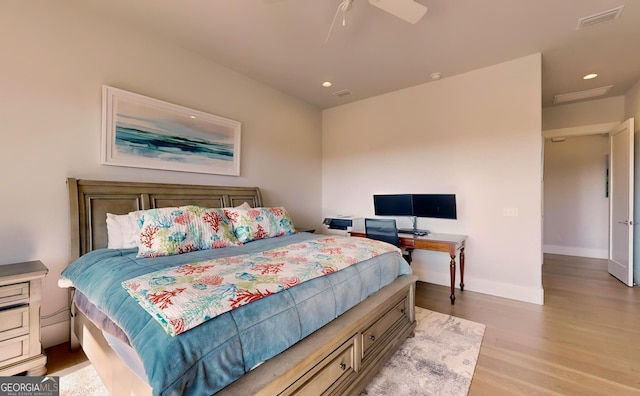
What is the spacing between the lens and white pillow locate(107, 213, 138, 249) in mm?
2338

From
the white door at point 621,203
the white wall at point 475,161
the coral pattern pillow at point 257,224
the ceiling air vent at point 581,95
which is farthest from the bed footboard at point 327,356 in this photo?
the ceiling air vent at point 581,95

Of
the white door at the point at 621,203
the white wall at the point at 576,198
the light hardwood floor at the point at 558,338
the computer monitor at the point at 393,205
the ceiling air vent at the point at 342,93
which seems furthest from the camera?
the white wall at the point at 576,198

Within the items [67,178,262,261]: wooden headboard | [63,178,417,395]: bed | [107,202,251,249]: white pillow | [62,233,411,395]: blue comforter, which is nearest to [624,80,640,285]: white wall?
[63,178,417,395]: bed

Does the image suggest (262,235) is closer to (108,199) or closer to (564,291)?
(108,199)

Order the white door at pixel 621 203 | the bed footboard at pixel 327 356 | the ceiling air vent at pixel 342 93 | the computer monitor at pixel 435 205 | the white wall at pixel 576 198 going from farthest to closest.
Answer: the white wall at pixel 576 198, the ceiling air vent at pixel 342 93, the white door at pixel 621 203, the computer monitor at pixel 435 205, the bed footboard at pixel 327 356

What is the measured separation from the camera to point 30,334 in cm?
189

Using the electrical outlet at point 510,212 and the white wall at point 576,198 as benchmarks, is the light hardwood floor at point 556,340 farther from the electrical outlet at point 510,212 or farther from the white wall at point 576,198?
the white wall at point 576,198

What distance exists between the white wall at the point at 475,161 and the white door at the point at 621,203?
173 cm

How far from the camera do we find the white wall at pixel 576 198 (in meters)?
5.32

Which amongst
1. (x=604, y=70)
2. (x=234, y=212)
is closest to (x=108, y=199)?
(x=234, y=212)

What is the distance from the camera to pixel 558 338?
245 cm

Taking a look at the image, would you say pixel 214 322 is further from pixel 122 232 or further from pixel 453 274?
pixel 453 274

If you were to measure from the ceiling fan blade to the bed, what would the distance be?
5.94 feet

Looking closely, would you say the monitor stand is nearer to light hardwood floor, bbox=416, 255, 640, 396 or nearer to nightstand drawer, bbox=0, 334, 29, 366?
light hardwood floor, bbox=416, 255, 640, 396
